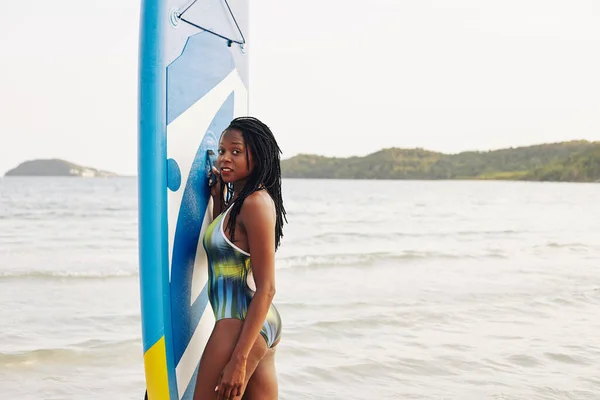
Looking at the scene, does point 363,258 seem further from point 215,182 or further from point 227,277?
point 227,277

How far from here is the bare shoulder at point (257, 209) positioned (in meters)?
2.29

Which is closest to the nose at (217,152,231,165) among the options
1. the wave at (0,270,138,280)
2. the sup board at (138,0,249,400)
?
the sup board at (138,0,249,400)

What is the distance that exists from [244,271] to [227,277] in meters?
0.06

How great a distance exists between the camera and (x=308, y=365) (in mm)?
5328

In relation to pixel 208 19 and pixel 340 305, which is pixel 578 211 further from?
pixel 208 19

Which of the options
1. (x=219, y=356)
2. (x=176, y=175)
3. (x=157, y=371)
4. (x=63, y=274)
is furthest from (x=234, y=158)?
(x=63, y=274)

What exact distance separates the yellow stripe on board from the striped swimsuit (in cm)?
22

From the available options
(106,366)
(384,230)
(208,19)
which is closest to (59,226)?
(384,230)

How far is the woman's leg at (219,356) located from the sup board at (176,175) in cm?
14

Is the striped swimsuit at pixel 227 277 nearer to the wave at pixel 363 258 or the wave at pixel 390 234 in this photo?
the wave at pixel 363 258

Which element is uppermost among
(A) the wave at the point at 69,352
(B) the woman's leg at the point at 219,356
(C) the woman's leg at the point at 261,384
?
(B) the woman's leg at the point at 219,356

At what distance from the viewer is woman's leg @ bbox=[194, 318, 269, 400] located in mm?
2342

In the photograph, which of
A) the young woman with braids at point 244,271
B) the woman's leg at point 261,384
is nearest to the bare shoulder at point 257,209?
the young woman with braids at point 244,271

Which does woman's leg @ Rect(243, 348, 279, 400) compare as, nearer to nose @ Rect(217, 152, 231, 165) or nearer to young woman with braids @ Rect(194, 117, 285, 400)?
young woman with braids @ Rect(194, 117, 285, 400)
